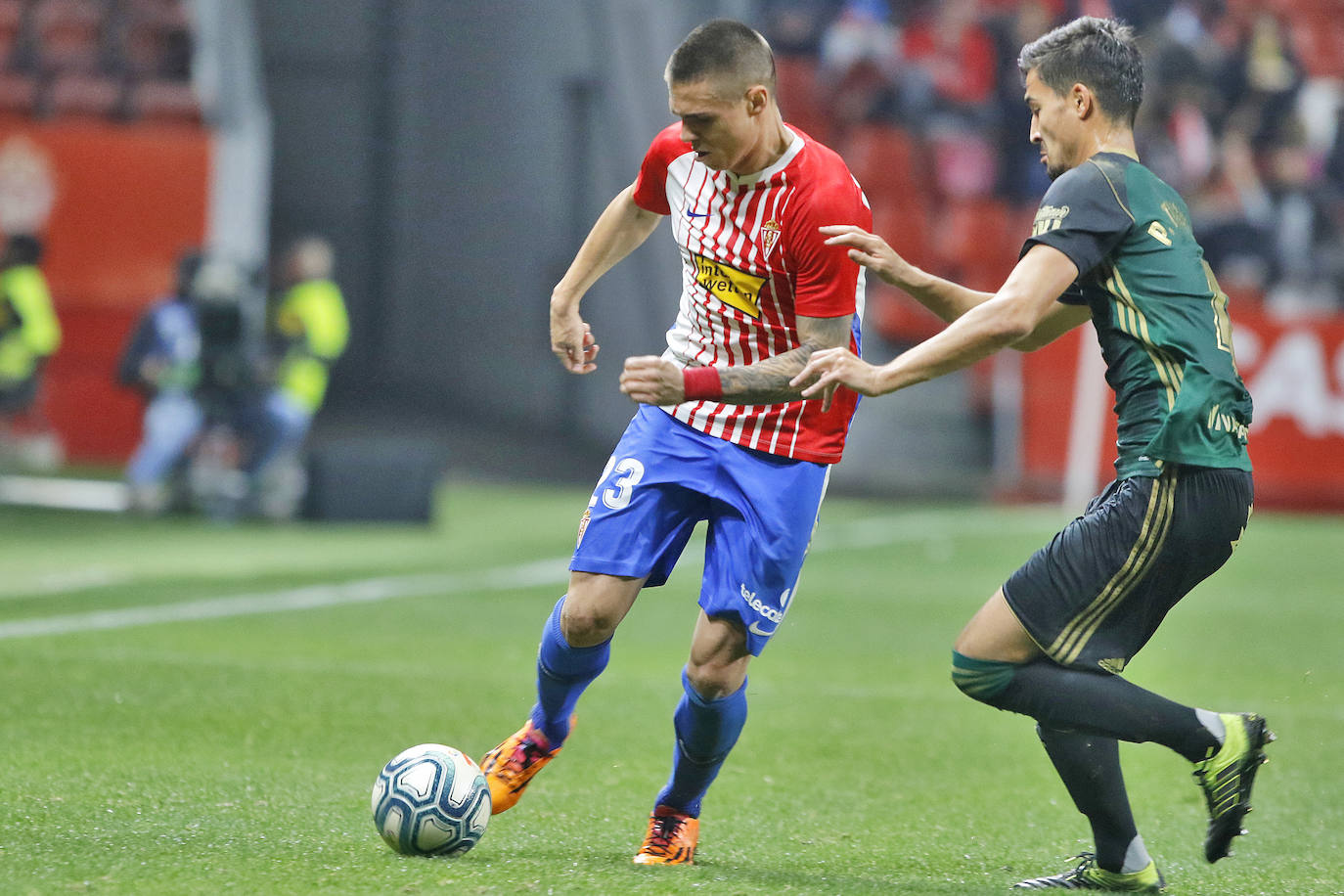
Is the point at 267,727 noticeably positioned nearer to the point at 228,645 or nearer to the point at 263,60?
the point at 228,645

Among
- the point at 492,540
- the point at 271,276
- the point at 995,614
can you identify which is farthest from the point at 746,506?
the point at 271,276

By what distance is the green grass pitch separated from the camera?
14.4 feet

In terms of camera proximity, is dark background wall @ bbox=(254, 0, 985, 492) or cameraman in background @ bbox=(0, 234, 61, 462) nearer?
cameraman in background @ bbox=(0, 234, 61, 462)

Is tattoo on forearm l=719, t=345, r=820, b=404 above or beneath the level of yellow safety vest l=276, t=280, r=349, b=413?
above

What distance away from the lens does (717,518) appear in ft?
15.8

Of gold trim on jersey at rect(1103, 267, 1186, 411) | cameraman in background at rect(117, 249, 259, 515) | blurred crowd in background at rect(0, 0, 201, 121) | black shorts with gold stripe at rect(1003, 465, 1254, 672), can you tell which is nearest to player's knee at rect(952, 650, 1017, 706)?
black shorts with gold stripe at rect(1003, 465, 1254, 672)

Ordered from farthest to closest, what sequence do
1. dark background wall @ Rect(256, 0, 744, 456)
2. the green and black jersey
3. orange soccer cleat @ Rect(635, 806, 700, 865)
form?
1. dark background wall @ Rect(256, 0, 744, 456)
2. orange soccer cleat @ Rect(635, 806, 700, 865)
3. the green and black jersey

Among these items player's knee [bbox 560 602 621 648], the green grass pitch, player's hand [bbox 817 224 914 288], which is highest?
player's hand [bbox 817 224 914 288]

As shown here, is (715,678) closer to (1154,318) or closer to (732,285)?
(732,285)

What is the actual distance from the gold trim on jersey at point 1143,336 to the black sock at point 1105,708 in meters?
0.70

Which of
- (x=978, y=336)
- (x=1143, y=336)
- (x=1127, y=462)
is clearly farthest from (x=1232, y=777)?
(x=978, y=336)

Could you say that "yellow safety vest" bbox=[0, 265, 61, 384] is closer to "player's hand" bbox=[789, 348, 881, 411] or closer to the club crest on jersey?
the club crest on jersey

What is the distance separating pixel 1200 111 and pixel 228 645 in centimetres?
Answer: 1492

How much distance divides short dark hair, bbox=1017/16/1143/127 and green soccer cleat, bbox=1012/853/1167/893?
1925 millimetres
